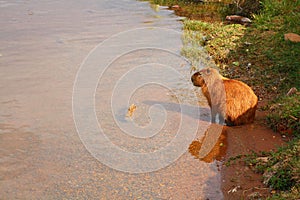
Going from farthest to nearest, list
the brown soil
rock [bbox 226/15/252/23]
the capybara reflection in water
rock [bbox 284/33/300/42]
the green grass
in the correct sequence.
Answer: rock [bbox 226/15/252/23] → rock [bbox 284/33/300/42] → the capybara reflection in water → the green grass → the brown soil

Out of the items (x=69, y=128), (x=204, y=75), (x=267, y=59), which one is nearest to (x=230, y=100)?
(x=204, y=75)

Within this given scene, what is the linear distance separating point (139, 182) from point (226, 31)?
6.74 m

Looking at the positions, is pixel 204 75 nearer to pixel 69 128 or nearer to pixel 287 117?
pixel 287 117

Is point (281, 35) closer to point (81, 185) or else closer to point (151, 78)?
point (151, 78)

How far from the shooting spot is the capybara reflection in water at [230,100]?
5.78 metres

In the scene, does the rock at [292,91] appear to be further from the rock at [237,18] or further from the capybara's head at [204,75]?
the rock at [237,18]

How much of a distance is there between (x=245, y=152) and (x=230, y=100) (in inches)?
34.2

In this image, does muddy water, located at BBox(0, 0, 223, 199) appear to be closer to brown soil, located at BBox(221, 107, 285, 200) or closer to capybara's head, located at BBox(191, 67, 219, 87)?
brown soil, located at BBox(221, 107, 285, 200)

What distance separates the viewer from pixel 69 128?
591cm

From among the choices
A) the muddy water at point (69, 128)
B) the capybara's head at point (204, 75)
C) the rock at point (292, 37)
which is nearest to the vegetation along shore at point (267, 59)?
the rock at point (292, 37)

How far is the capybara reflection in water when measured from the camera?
5.78m

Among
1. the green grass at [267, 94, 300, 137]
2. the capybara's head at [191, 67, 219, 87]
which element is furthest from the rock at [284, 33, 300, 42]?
the capybara's head at [191, 67, 219, 87]

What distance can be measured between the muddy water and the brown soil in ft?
0.59

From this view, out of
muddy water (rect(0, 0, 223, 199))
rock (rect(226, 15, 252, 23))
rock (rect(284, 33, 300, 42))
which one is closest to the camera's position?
muddy water (rect(0, 0, 223, 199))
